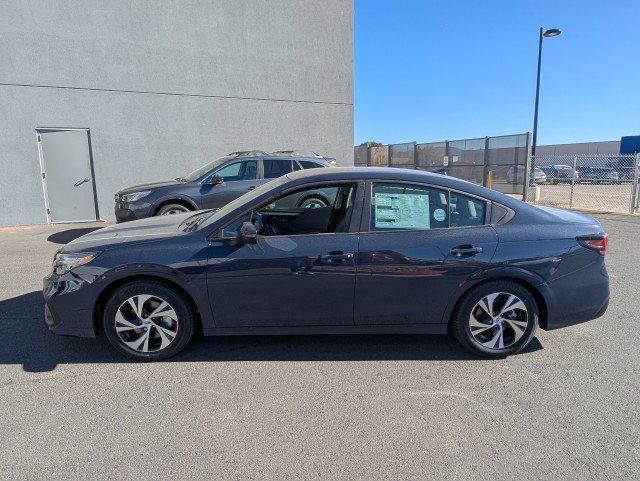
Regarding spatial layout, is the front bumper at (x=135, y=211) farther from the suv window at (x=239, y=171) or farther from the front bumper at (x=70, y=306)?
the front bumper at (x=70, y=306)

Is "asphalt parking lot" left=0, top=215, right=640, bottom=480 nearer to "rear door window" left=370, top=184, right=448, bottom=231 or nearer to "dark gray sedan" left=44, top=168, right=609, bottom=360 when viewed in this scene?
"dark gray sedan" left=44, top=168, right=609, bottom=360

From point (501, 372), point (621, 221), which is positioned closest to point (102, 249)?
point (501, 372)

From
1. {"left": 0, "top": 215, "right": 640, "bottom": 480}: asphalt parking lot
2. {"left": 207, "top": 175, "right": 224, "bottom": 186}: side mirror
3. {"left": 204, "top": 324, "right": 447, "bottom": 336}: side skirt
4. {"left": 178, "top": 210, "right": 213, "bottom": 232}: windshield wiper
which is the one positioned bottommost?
{"left": 0, "top": 215, "right": 640, "bottom": 480}: asphalt parking lot

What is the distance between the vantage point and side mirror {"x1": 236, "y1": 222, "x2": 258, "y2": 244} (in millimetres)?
3291

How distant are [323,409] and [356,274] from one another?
1054 mm

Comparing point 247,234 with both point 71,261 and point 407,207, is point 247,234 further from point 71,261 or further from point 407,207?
point 71,261

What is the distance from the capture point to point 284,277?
11.0 feet

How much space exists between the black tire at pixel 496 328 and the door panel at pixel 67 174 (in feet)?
34.2

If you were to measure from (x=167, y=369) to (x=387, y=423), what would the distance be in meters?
1.80

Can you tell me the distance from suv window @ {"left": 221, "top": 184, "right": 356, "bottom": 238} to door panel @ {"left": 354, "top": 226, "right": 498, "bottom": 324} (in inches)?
13.4

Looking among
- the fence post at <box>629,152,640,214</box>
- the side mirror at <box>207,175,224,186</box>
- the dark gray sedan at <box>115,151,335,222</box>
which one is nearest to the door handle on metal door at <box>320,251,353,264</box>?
the dark gray sedan at <box>115,151,335,222</box>

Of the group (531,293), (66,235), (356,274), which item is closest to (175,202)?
(66,235)

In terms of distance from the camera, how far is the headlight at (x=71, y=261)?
3365 mm

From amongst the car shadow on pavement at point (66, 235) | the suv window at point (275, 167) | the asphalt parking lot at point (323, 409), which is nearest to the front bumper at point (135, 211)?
the car shadow on pavement at point (66, 235)
